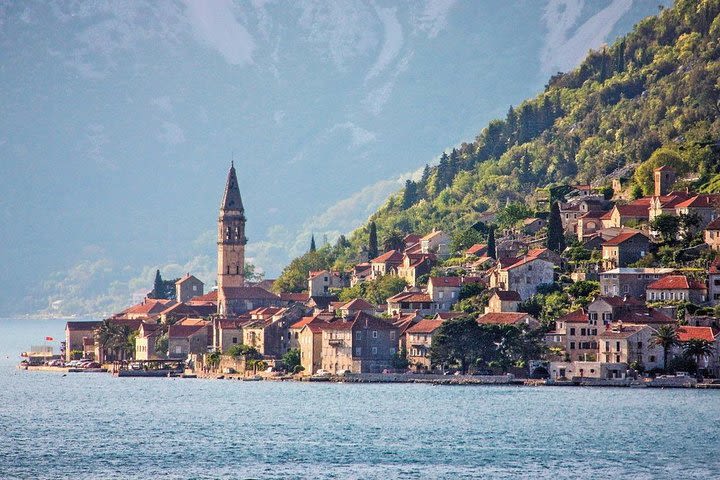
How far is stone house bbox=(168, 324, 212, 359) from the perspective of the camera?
545 ft

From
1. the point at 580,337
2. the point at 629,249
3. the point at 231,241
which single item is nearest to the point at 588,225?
the point at 629,249

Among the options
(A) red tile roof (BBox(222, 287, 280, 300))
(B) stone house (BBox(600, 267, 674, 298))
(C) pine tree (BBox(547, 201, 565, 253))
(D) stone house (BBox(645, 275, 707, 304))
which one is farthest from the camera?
(A) red tile roof (BBox(222, 287, 280, 300))

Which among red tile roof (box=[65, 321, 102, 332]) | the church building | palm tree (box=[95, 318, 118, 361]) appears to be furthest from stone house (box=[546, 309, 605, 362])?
red tile roof (box=[65, 321, 102, 332])

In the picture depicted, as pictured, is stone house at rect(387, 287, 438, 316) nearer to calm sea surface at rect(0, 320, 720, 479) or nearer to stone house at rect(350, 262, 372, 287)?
calm sea surface at rect(0, 320, 720, 479)

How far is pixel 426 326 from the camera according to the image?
142 meters

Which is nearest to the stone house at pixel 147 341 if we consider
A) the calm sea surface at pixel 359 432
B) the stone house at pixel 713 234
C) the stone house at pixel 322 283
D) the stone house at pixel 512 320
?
the stone house at pixel 322 283

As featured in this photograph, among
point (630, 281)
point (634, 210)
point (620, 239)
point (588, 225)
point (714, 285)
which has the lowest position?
point (714, 285)

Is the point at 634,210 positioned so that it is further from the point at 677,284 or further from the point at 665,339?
the point at 665,339

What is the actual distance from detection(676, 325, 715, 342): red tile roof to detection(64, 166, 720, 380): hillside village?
95 mm

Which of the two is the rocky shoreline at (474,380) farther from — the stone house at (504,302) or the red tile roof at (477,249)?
the red tile roof at (477,249)

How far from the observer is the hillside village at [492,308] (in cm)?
13450

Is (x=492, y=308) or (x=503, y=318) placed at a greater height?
(x=492, y=308)

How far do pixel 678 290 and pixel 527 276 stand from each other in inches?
606

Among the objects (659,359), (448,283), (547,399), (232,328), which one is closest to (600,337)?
(659,359)
